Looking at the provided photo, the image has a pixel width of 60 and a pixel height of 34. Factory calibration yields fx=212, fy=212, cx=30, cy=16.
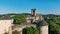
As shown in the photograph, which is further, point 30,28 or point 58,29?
point 58,29

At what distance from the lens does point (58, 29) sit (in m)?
39.2

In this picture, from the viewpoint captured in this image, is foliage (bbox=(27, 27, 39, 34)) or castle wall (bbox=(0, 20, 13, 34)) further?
foliage (bbox=(27, 27, 39, 34))

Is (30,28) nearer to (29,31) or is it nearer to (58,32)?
(29,31)

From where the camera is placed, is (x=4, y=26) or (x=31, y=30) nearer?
(x=4, y=26)

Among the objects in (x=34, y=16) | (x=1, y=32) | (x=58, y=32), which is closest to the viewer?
(x=1, y=32)

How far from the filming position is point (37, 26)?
3500 cm

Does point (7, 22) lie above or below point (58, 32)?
above

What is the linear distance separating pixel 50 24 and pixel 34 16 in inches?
Answer: 516

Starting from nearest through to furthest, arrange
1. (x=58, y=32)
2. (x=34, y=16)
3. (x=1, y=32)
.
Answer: (x=1, y=32)
(x=58, y=32)
(x=34, y=16)

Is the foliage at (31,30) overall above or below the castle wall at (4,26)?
below

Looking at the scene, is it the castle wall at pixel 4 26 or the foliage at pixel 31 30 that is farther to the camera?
the foliage at pixel 31 30

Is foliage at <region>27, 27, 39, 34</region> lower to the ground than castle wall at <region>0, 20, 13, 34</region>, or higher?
lower

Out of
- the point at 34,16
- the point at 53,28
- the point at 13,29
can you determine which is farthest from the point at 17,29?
the point at 34,16

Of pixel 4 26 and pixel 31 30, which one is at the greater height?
pixel 4 26
